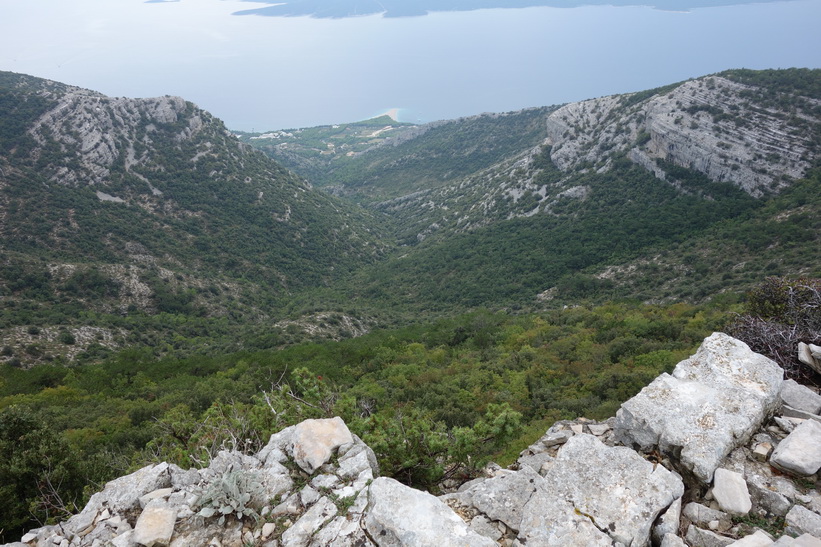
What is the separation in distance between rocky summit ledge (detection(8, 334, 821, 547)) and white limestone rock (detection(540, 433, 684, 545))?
15 mm

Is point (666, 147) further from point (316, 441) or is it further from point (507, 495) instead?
point (316, 441)

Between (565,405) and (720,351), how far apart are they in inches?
329

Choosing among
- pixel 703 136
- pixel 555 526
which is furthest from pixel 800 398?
pixel 703 136

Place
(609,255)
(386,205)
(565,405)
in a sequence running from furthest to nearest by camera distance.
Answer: (386,205), (609,255), (565,405)

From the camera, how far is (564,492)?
5.32 meters

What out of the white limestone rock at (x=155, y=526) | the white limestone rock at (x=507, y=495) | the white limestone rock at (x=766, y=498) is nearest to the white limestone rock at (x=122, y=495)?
the white limestone rock at (x=155, y=526)

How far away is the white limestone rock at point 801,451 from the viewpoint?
5336 mm

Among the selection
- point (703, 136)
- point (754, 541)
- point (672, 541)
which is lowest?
point (672, 541)

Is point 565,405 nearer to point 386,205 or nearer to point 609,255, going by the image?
point 609,255

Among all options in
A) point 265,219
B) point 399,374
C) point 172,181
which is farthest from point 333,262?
point 399,374

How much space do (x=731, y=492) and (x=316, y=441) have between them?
5852 mm

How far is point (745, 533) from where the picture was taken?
4867 millimetres

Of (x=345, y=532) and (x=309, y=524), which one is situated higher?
(x=345, y=532)

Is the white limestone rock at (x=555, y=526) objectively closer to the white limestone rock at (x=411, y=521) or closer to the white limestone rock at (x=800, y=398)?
the white limestone rock at (x=411, y=521)
